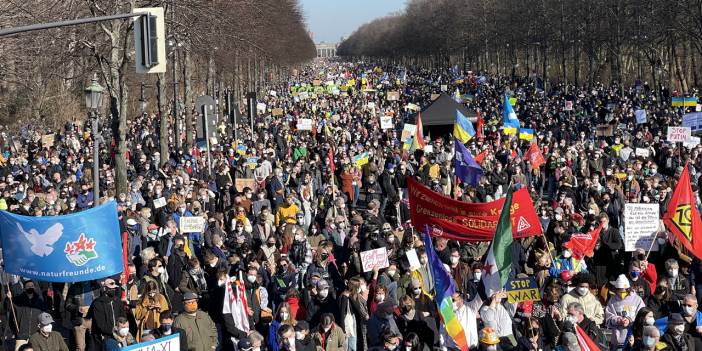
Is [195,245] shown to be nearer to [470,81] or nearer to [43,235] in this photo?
[43,235]

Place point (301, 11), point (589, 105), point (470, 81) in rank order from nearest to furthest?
point (589, 105), point (470, 81), point (301, 11)

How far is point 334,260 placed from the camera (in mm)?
13602

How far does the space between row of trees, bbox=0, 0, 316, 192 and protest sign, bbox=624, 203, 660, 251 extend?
12693mm

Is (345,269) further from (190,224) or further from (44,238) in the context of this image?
(44,238)

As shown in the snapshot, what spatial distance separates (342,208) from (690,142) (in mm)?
10255

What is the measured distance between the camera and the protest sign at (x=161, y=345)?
355 inches

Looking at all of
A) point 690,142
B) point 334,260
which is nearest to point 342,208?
point 334,260

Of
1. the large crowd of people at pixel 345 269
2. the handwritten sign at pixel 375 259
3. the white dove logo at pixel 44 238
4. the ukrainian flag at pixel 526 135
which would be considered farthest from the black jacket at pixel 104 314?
the ukrainian flag at pixel 526 135

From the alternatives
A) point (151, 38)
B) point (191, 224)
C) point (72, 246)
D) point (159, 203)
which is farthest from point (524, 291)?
point (159, 203)

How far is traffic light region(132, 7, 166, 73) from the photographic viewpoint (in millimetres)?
12242

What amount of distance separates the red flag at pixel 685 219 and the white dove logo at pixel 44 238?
23.2 ft

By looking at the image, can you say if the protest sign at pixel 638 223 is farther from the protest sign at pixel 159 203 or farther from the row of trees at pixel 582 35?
the row of trees at pixel 582 35

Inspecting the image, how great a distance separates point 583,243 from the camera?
13.7 meters

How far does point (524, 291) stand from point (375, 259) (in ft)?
6.98
